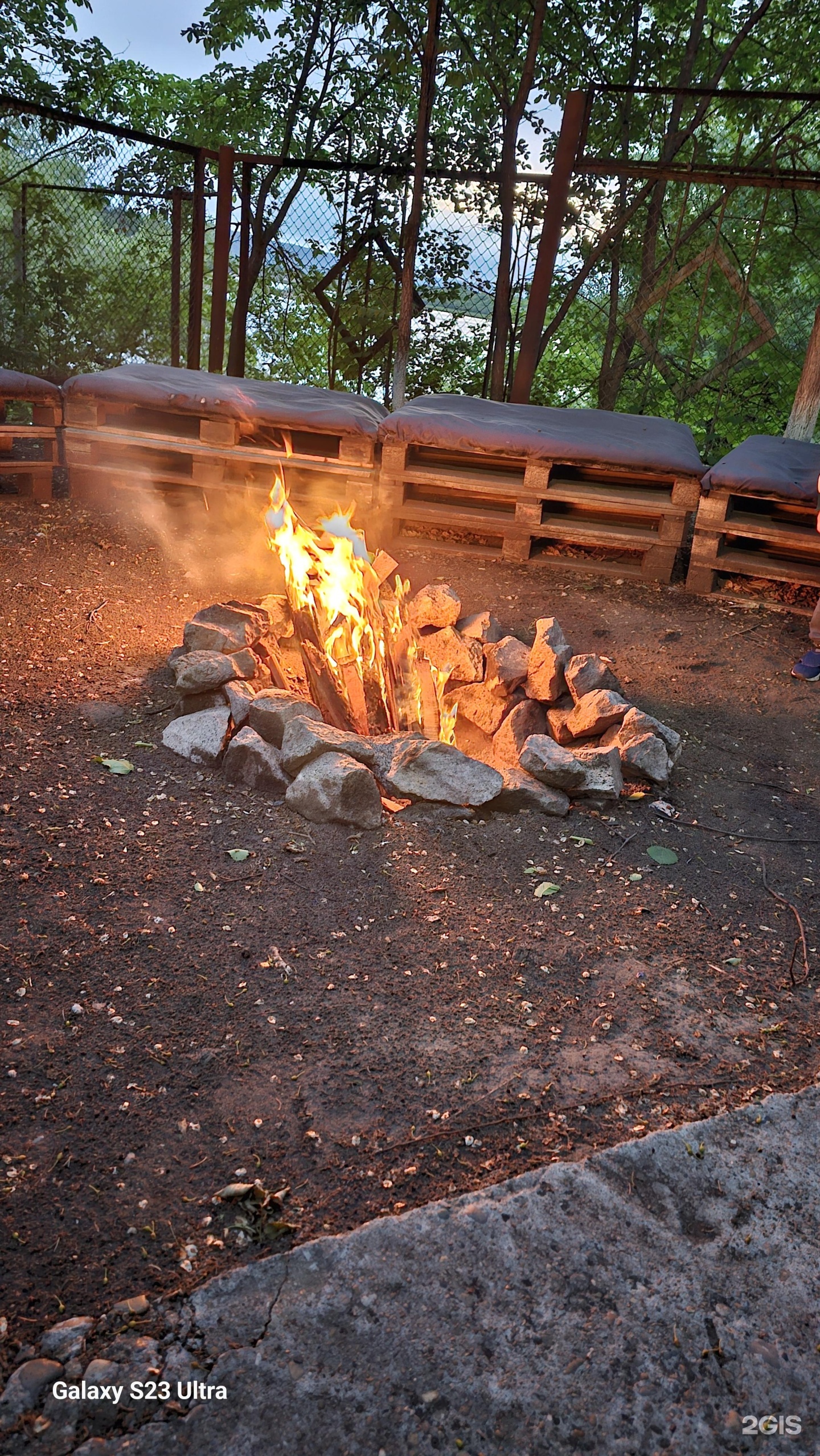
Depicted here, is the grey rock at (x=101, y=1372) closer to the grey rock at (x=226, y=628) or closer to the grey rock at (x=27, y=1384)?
the grey rock at (x=27, y=1384)

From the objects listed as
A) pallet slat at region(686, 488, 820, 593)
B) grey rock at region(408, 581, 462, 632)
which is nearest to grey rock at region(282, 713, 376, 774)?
grey rock at region(408, 581, 462, 632)

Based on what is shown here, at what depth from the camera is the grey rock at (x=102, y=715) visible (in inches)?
139

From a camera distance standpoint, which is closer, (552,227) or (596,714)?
Result: (596,714)

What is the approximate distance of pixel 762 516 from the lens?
18.2 ft

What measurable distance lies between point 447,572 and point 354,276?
17.1 ft

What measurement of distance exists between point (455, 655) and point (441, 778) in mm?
877

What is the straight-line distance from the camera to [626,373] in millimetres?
10430

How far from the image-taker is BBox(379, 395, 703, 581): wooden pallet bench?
5.41 metres

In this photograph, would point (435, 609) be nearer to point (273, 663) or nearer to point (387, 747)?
point (273, 663)

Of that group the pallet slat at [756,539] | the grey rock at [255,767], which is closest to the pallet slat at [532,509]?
the pallet slat at [756,539]

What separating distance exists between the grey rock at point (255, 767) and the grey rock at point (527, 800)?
0.77 meters

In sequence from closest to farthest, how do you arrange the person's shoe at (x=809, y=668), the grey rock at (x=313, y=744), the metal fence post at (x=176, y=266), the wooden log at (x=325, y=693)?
A: the grey rock at (x=313, y=744)
the wooden log at (x=325, y=693)
the person's shoe at (x=809, y=668)
the metal fence post at (x=176, y=266)

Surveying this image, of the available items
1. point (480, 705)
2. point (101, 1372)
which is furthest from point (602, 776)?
point (101, 1372)

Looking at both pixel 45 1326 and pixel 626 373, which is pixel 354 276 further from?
pixel 45 1326
